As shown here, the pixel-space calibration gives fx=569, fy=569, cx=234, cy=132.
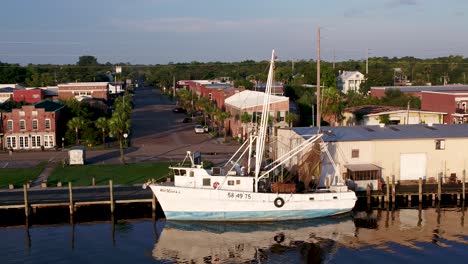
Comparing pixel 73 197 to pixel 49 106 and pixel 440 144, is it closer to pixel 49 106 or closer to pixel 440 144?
pixel 440 144

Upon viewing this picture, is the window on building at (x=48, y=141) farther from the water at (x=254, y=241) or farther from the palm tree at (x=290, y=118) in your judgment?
the water at (x=254, y=241)

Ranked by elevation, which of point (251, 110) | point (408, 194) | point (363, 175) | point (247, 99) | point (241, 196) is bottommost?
point (408, 194)

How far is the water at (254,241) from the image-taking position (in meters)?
33.8

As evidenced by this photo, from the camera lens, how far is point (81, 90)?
11562 centimetres

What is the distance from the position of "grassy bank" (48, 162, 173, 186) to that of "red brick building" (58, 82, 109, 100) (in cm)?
5497

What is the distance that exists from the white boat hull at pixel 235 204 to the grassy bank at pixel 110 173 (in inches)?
236

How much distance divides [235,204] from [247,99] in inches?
1636

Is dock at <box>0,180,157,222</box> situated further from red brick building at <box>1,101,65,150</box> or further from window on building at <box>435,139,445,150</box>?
red brick building at <box>1,101,65,150</box>

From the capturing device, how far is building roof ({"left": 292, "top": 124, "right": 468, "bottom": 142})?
4834 centimetres

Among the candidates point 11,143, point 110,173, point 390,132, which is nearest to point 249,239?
point 110,173

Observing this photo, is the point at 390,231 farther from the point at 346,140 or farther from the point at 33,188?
the point at 33,188

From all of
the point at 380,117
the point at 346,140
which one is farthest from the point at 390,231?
the point at 380,117

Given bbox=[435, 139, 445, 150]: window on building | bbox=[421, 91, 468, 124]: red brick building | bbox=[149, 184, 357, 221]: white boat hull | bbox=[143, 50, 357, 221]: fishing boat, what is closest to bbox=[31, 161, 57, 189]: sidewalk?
bbox=[143, 50, 357, 221]: fishing boat

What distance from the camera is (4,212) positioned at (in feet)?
141
